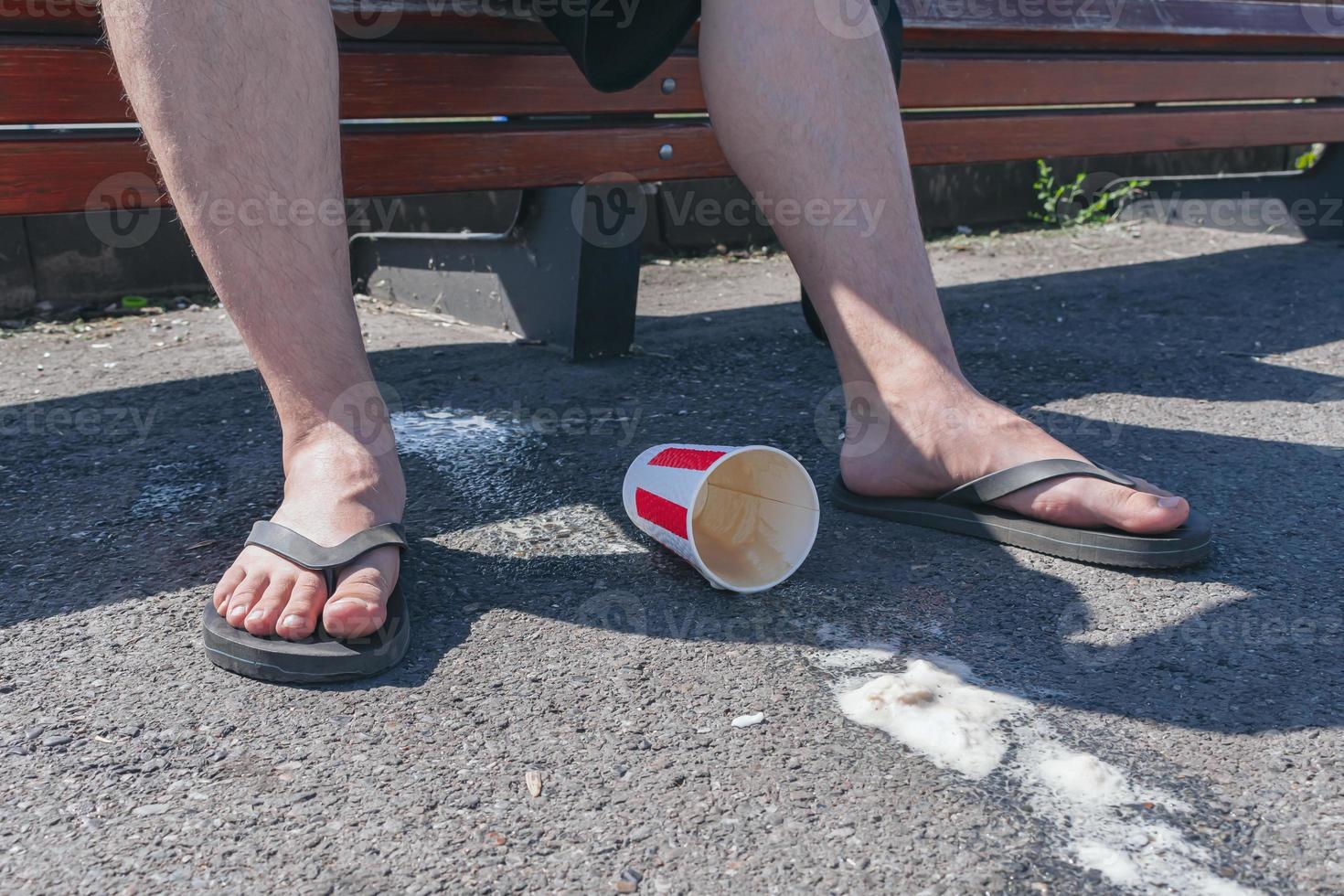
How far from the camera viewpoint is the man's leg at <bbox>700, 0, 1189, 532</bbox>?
171 cm

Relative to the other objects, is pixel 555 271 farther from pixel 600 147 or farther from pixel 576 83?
pixel 576 83

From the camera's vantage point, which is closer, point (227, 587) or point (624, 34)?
point (227, 587)

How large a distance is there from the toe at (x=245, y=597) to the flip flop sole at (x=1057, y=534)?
942 mm

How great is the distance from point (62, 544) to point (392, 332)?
1.41 metres

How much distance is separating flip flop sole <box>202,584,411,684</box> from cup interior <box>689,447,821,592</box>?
448 millimetres

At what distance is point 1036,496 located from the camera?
65.6 inches

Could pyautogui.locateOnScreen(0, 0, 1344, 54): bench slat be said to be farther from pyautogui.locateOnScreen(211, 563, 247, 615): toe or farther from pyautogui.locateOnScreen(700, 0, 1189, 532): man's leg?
pyautogui.locateOnScreen(211, 563, 247, 615): toe

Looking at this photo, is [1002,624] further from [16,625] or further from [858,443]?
[16,625]

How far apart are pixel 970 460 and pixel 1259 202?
3.66m

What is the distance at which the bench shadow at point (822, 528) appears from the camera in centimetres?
141

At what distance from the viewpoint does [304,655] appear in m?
1.30

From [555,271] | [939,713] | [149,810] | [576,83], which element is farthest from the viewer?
[555,271]

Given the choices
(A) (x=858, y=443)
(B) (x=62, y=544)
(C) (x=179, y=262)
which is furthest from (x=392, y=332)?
(A) (x=858, y=443)

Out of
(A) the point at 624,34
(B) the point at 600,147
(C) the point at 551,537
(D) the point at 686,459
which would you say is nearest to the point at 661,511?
(D) the point at 686,459
